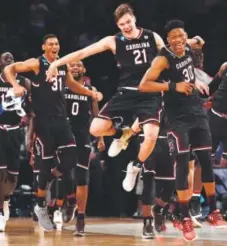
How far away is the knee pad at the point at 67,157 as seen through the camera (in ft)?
23.0

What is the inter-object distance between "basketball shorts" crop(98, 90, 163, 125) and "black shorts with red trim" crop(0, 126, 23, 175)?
1452 mm

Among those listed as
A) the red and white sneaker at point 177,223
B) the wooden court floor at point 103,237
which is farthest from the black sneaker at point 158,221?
the red and white sneaker at point 177,223

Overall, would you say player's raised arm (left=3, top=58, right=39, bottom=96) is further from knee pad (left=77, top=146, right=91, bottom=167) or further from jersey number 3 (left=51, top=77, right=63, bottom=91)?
knee pad (left=77, top=146, right=91, bottom=167)

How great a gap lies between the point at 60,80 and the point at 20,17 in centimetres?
575

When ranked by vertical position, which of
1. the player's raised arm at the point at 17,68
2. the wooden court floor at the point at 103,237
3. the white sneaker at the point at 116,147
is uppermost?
the player's raised arm at the point at 17,68

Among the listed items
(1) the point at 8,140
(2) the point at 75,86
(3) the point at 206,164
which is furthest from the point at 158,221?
(1) the point at 8,140

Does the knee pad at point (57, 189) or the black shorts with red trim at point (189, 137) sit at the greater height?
the black shorts with red trim at point (189, 137)

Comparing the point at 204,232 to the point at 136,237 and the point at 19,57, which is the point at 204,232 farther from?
the point at 19,57

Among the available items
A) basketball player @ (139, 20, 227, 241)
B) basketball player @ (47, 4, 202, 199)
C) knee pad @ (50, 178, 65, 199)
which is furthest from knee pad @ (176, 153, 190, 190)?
knee pad @ (50, 178, 65, 199)

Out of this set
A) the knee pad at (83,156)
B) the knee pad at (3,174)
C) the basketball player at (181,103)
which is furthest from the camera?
the knee pad at (3,174)

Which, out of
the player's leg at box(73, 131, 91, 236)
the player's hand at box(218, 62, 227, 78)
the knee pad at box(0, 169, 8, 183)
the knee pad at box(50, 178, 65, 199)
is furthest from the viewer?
the knee pad at box(50, 178, 65, 199)

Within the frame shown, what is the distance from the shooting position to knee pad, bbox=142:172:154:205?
21.2 ft

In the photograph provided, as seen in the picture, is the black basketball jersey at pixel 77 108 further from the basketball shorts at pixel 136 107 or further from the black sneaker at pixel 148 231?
the black sneaker at pixel 148 231

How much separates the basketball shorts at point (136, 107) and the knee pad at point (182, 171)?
1.67 ft
